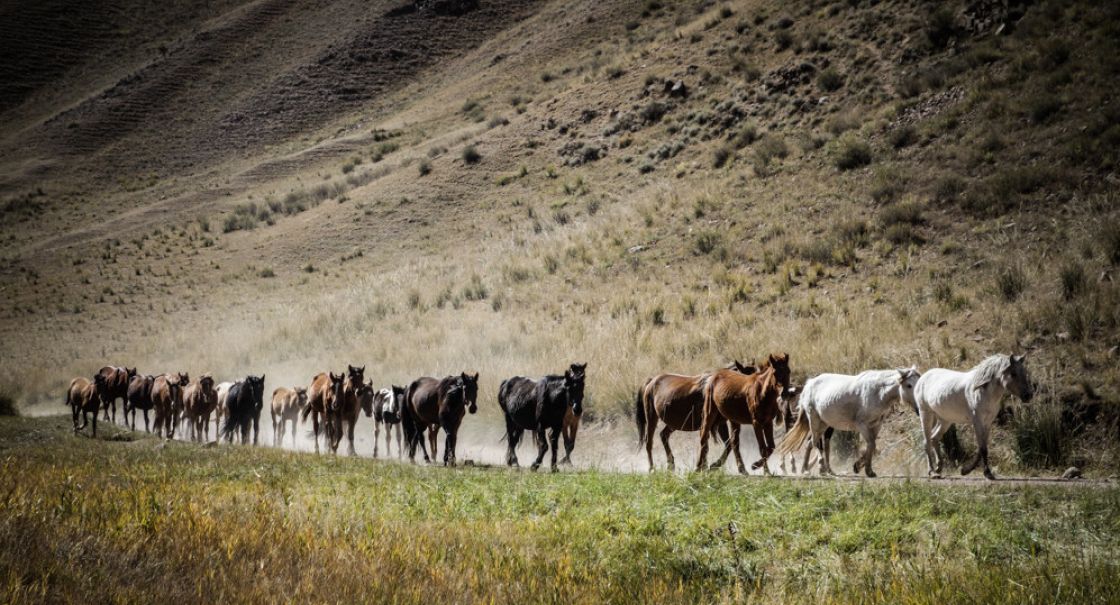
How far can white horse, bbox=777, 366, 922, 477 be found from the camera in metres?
11.3

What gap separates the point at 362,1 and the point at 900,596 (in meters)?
119

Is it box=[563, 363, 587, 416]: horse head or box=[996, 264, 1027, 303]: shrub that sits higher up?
box=[996, 264, 1027, 303]: shrub

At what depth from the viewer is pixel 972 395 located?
10.3 m

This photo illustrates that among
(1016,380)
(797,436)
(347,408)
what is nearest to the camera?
(1016,380)

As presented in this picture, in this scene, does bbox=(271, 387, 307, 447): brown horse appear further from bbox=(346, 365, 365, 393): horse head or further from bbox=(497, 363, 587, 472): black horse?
bbox=(497, 363, 587, 472): black horse

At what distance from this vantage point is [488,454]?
18.7 meters

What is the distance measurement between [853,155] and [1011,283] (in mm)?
12520

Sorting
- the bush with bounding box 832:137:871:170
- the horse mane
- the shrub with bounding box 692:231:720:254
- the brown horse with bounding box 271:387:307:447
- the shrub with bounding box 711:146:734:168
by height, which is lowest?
the brown horse with bounding box 271:387:307:447

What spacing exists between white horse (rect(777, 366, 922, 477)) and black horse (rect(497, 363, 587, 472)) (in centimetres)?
370

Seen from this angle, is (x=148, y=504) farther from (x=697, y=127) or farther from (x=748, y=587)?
(x=697, y=127)

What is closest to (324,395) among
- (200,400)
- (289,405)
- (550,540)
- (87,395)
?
(289,405)

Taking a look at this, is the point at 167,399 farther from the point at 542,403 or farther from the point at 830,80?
the point at 830,80

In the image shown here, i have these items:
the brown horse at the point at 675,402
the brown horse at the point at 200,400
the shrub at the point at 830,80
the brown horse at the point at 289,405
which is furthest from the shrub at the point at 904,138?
the brown horse at the point at 200,400

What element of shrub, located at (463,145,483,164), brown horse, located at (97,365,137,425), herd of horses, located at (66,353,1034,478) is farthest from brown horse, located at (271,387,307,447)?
A: shrub, located at (463,145,483,164)
